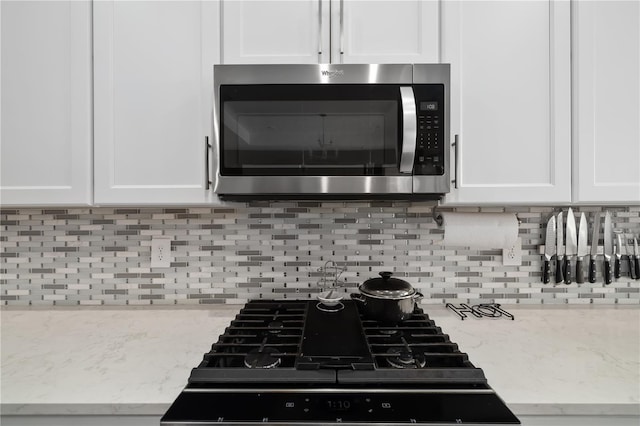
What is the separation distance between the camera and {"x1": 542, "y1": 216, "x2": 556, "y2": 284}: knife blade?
4.83 ft

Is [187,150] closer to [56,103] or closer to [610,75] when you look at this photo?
[56,103]

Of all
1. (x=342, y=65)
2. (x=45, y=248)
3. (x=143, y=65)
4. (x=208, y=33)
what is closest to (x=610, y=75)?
(x=342, y=65)

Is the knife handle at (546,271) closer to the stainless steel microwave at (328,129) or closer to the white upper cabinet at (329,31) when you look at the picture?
the stainless steel microwave at (328,129)

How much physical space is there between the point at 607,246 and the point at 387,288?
1.08 m

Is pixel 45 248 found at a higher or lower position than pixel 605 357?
higher

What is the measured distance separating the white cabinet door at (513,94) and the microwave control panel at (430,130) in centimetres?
9

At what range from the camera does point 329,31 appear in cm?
120

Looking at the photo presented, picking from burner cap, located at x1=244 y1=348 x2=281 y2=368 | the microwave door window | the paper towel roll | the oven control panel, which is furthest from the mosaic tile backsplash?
the oven control panel

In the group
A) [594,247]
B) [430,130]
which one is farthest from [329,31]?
[594,247]

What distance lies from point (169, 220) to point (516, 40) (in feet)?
5.14

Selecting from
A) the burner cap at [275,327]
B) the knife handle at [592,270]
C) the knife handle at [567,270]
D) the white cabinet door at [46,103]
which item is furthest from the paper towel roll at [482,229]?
the white cabinet door at [46,103]

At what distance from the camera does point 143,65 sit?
120cm

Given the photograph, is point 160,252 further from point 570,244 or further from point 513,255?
point 570,244

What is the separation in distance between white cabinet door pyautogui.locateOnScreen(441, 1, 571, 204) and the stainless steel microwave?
0.13 meters
